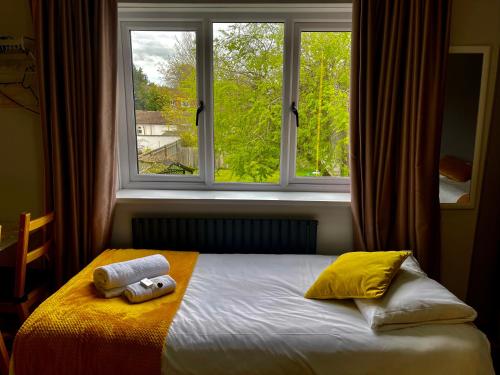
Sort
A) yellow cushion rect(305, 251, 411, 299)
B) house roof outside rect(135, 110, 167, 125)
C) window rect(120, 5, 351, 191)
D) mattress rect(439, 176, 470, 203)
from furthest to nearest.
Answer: house roof outside rect(135, 110, 167, 125) < window rect(120, 5, 351, 191) < mattress rect(439, 176, 470, 203) < yellow cushion rect(305, 251, 411, 299)

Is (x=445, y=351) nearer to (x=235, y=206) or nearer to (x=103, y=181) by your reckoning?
(x=235, y=206)

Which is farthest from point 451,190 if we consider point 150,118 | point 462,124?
point 150,118

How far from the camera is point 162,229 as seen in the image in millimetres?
2334

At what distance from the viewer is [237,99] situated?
8.05ft

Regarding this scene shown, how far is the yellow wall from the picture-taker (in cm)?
230

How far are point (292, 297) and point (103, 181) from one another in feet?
4.40

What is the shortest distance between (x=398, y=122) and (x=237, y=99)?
1.06m

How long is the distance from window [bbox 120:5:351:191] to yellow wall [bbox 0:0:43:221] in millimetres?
554

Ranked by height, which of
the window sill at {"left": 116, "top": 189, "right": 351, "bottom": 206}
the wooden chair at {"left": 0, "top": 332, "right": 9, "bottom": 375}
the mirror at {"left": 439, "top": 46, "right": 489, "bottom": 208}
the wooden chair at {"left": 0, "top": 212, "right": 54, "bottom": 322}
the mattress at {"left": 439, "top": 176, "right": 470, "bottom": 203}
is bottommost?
the wooden chair at {"left": 0, "top": 332, "right": 9, "bottom": 375}

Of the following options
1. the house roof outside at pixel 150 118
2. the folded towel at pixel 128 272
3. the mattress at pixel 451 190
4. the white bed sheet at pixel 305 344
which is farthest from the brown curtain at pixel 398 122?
the house roof outside at pixel 150 118

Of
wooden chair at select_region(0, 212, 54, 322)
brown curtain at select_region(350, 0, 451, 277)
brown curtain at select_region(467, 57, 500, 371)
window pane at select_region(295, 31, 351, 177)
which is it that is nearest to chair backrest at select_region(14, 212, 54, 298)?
wooden chair at select_region(0, 212, 54, 322)

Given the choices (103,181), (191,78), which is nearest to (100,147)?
(103,181)

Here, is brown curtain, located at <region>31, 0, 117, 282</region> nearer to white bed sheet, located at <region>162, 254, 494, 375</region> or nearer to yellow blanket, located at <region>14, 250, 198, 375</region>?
yellow blanket, located at <region>14, 250, 198, 375</region>

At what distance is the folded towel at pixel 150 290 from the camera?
1.68m
